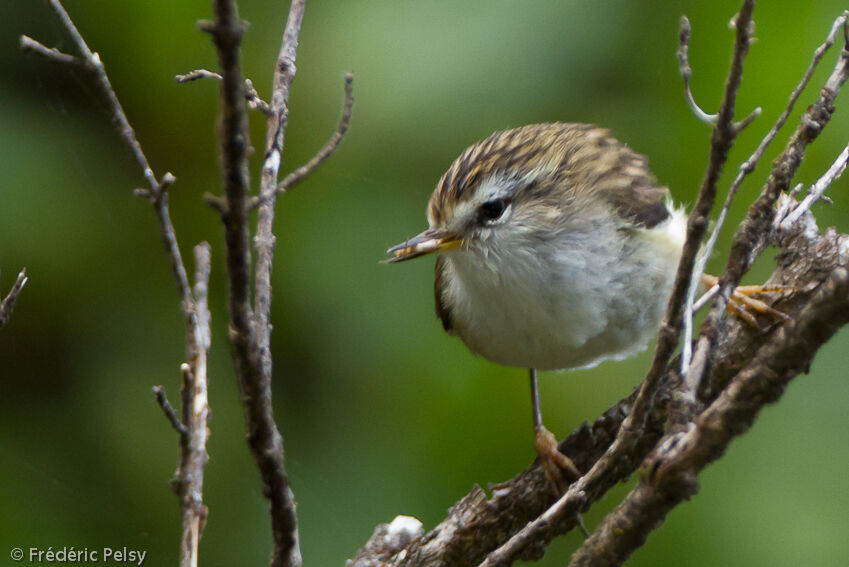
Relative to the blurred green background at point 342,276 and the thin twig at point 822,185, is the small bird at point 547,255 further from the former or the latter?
the thin twig at point 822,185

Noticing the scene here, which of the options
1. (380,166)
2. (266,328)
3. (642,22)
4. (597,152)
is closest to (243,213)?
(266,328)

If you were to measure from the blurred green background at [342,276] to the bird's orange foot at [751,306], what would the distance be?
0.59 meters

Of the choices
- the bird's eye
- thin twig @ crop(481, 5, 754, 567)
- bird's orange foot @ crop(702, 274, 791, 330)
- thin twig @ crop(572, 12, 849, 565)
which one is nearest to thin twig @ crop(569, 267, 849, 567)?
thin twig @ crop(572, 12, 849, 565)

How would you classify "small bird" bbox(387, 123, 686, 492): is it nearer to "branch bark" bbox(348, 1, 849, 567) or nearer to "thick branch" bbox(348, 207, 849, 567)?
"thick branch" bbox(348, 207, 849, 567)

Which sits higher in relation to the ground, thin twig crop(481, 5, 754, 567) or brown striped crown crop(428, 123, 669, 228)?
brown striped crown crop(428, 123, 669, 228)

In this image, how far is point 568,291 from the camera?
2.71m

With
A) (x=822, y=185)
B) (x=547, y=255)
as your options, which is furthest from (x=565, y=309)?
(x=822, y=185)

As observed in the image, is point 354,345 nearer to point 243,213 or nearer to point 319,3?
point 319,3

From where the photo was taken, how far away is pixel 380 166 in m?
3.11

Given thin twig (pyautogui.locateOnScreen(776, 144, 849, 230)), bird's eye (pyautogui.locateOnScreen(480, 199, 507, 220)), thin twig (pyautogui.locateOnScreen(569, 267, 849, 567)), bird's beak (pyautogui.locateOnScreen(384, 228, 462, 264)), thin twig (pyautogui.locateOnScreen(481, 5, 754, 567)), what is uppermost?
bird's eye (pyautogui.locateOnScreen(480, 199, 507, 220))

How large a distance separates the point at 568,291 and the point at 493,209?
36 centimetres

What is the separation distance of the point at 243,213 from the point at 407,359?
1967 mm

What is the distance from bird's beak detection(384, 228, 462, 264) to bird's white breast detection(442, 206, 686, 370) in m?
0.07

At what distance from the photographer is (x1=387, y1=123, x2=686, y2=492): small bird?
108 inches
